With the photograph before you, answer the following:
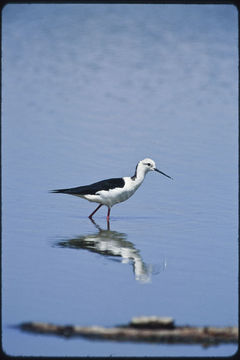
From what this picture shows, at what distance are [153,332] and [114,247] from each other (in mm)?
3007

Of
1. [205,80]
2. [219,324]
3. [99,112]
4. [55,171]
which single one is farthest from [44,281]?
[205,80]

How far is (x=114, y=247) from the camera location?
7988 mm

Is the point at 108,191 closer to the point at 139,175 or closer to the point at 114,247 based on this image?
the point at 139,175

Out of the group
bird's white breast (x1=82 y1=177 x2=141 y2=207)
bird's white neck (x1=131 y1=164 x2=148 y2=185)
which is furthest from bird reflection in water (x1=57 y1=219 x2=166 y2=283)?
bird's white neck (x1=131 y1=164 x2=148 y2=185)

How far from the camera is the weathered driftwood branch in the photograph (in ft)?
16.4

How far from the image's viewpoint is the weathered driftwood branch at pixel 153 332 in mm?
5008

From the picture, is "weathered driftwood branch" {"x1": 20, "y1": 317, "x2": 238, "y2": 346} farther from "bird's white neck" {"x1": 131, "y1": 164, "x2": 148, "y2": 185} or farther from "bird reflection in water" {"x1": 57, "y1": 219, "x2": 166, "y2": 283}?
"bird's white neck" {"x1": 131, "y1": 164, "x2": 148, "y2": 185}

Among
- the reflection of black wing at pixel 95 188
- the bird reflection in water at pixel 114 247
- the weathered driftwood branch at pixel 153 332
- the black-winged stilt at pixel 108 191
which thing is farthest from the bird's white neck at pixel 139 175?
the weathered driftwood branch at pixel 153 332

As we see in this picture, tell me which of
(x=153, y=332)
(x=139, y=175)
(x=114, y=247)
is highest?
(x=139, y=175)

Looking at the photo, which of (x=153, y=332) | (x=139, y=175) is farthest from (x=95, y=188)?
(x=153, y=332)

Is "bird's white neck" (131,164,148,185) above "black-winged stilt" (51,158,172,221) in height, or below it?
above

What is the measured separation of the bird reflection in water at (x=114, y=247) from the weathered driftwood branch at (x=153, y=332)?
61.8 inches

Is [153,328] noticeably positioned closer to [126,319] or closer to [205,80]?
[126,319]

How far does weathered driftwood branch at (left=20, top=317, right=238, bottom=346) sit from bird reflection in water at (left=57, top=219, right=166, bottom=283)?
1.57 m
